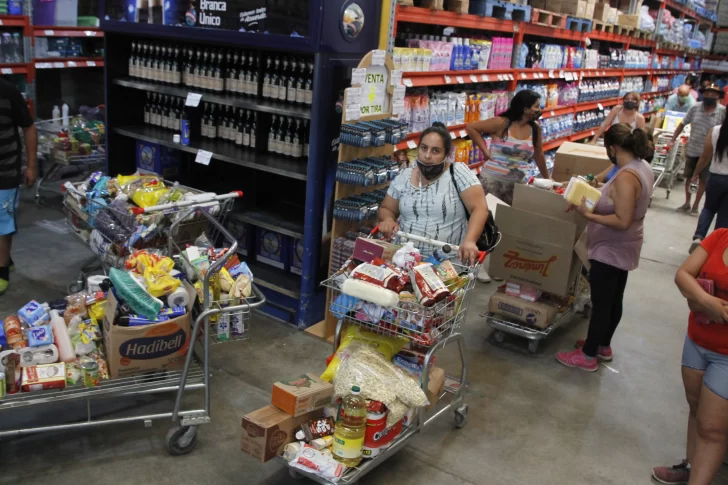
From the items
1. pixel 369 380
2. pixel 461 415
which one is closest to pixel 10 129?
pixel 369 380

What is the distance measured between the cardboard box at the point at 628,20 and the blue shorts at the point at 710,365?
9.11 metres

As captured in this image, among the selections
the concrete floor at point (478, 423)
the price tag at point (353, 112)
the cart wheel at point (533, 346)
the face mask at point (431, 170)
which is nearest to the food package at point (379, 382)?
the concrete floor at point (478, 423)

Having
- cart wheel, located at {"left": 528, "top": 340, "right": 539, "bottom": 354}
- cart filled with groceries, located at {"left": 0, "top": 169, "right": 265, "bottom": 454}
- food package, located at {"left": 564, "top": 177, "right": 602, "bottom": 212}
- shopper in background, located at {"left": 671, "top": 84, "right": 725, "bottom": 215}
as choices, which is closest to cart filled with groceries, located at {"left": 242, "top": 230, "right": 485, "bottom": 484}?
cart filled with groceries, located at {"left": 0, "top": 169, "right": 265, "bottom": 454}

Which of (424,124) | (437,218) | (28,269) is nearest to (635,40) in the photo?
(424,124)

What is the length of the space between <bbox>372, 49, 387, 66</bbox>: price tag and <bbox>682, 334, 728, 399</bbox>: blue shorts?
259cm

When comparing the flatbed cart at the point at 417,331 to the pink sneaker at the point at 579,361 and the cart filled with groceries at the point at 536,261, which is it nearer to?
the cart filled with groceries at the point at 536,261

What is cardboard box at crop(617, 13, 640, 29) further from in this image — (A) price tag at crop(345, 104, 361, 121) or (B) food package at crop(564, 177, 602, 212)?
(A) price tag at crop(345, 104, 361, 121)

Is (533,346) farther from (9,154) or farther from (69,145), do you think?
(69,145)

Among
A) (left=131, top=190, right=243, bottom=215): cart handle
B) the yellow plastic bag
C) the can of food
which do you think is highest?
(left=131, top=190, right=243, bottom=215): cart handle

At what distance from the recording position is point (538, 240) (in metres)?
4.62

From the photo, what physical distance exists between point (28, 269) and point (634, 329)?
16.3 feet

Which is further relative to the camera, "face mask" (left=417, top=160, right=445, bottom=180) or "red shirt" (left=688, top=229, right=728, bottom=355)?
"face mask" (left=417, top=160, right=445, bottom=180)

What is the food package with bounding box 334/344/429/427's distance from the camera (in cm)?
289

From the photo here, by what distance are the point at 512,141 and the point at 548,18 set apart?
3.08 meters
